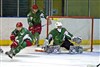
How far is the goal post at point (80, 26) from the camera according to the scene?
10.1 metres

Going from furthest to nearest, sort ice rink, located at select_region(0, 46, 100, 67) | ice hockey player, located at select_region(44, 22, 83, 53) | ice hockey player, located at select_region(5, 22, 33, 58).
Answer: ice hockey player, located at select_region(44, 22, 83, 53) → ice hockey player, located at select_region(5, 22, 33, 58) → ice rink, located at select_region(0, 46, 100, 67)

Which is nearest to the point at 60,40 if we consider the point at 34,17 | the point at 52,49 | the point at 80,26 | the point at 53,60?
the point at 52,49

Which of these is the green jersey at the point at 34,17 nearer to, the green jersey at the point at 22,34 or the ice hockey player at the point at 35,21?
the ice hockey player at the point at 35,21

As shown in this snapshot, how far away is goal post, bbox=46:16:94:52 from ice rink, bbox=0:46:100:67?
792 millimetres

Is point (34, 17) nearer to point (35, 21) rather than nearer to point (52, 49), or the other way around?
point (35, 21)

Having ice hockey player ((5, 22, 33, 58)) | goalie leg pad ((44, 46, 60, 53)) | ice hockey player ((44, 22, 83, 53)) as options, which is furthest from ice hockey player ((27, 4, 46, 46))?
ice hockey player ((5, 22, 33, 58))

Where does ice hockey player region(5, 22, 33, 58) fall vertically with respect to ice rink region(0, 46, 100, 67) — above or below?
above

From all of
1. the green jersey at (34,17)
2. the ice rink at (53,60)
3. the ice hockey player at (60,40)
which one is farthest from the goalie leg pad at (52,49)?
the green jersey at (34,17)

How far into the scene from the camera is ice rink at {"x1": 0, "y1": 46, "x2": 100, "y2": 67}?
7113 mm

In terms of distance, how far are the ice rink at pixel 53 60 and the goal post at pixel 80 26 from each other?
792 mm

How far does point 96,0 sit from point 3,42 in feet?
11.1

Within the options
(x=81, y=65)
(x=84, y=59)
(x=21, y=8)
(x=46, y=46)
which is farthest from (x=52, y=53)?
(x=21, y=8)

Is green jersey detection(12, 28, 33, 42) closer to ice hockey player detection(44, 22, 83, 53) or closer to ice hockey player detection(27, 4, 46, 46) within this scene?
ice hockey player detection(44, 22, 83, 53)

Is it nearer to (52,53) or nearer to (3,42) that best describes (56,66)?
(52,53)
